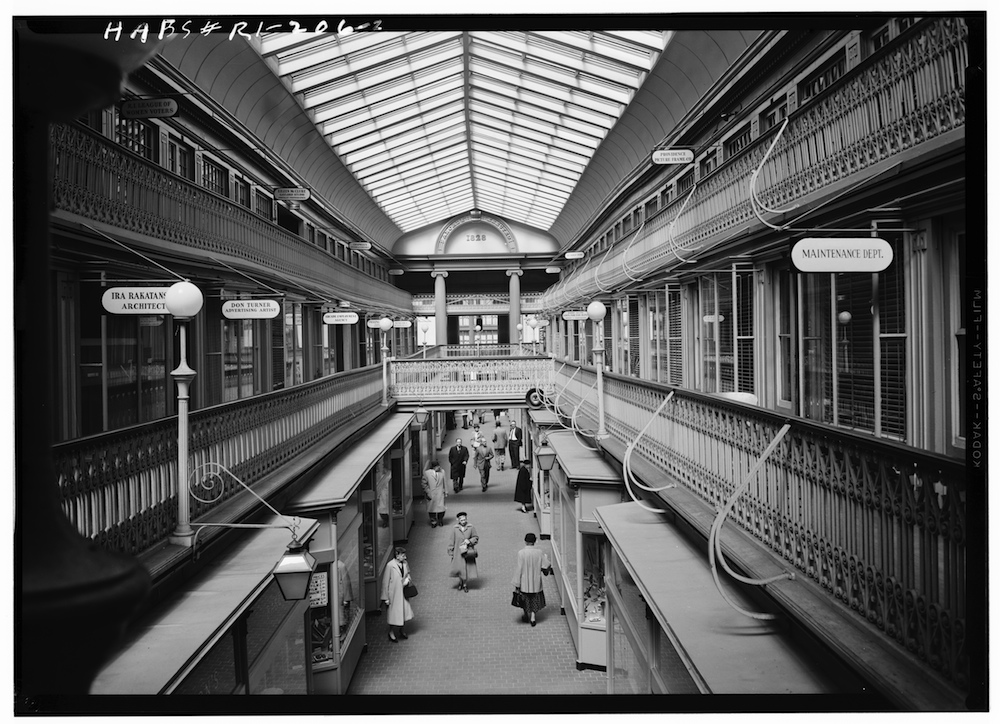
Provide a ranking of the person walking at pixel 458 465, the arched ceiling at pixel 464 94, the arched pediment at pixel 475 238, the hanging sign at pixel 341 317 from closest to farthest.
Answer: the arched ceiling at pixel 464 94 < the person walking at pixel 458 465 < the hanging sign at pixel 341 317 < the arched pediment at pixel 475 238

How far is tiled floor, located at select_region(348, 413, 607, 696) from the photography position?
5102mm

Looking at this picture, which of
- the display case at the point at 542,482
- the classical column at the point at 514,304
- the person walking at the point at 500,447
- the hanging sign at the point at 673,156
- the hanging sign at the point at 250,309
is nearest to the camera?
the hanging sign at the point at 250,309

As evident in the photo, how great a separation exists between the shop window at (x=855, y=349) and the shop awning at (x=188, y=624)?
4.43m

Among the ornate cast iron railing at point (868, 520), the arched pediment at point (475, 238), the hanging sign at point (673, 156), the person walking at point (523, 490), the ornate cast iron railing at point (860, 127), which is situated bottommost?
the person walking at point (523, 490)

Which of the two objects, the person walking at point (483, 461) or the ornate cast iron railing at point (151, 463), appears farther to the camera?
the person walking at point (483, 461)

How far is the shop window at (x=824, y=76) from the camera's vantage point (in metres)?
6.40

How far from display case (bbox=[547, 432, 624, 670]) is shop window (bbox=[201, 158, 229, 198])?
6268 millimetres

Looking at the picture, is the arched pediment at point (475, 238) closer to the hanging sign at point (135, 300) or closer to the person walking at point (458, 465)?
the person walking at point (458, 465)

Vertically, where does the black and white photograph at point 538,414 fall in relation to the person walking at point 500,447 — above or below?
above

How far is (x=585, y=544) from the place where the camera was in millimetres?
8703

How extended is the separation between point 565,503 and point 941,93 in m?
6.98

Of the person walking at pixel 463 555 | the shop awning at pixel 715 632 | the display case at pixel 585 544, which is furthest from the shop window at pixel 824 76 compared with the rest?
the person walking at pixel 463 555

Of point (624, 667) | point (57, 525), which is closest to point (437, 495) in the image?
point (624, 667)

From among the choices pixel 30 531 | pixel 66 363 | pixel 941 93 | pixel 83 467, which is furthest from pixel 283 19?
pixel 66 363
